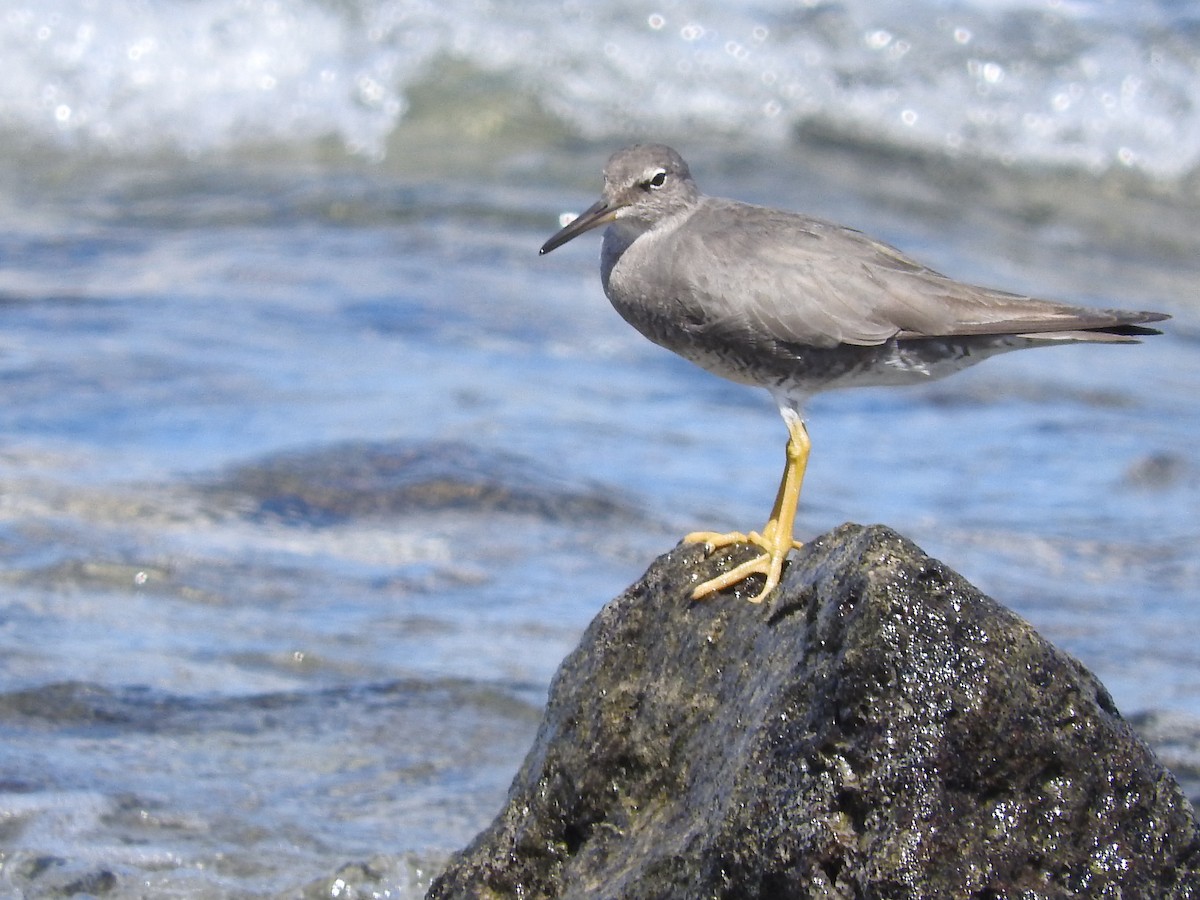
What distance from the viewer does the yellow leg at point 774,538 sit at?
3855mm

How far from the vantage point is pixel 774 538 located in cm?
408

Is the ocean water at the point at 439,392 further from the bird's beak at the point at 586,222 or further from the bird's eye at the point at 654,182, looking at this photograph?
the bird's eye at the point at 654,182

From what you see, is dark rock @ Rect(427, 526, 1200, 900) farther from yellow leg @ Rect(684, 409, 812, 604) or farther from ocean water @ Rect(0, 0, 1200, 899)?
ocean water @ Rect(0, 0, 1200, 899)

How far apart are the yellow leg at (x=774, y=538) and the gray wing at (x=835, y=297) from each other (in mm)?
276

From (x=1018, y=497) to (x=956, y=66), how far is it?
360 inches

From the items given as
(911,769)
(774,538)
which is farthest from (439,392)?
(911,769)

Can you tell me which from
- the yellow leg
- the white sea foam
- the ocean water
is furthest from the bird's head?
the white sea foam

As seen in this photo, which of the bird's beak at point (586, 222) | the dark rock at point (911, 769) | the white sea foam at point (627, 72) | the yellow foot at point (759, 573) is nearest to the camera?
the dark rock at point (911, 769)

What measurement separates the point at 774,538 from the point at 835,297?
2.46 feet

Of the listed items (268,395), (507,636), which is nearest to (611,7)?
(268,395)

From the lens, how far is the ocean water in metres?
5.73

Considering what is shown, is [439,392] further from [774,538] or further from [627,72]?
[627,72]

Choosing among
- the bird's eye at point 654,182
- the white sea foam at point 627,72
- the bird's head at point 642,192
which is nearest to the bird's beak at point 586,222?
→ the bird's head at point 642,192

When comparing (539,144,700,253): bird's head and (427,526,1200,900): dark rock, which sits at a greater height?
(539,144,700,253): bird's head
